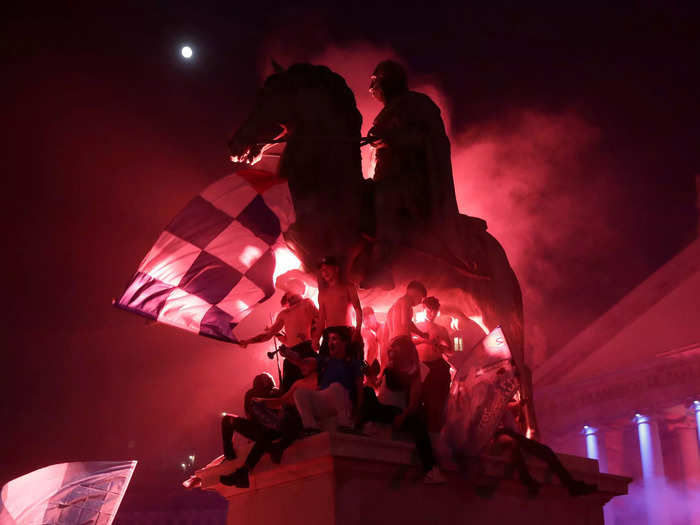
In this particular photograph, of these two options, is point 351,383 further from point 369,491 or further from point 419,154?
point 419,154

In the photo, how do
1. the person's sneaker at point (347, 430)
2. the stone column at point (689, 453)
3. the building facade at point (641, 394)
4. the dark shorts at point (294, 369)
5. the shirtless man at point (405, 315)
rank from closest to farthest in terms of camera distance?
the person's sneaker at point (347, 430) → the dark shorts at point (294, 369) → the shirtless man at point (405, 315) → the stone column at point (689, 453) → the building facade at point (641, 394)

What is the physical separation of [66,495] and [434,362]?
3.63 meters

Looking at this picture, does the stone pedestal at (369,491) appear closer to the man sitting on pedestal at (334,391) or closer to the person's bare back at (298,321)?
the man sitting on pedestal at (334,391)

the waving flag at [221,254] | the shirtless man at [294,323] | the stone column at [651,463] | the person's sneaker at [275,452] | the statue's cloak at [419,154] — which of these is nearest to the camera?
the person's sneaker at [275,452]

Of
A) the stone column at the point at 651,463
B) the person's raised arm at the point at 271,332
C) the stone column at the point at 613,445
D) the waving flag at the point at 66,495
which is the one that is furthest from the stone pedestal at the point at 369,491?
the stone column at the point at 613,445

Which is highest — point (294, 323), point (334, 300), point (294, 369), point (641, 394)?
point (641, 394)

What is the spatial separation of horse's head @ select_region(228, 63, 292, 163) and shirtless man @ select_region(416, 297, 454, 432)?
75.8 inches

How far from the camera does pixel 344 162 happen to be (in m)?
6.61

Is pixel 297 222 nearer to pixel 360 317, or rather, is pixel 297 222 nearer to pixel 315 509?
pixel 360 317

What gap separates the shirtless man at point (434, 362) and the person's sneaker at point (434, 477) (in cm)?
87

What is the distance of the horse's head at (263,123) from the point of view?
21.5 ft

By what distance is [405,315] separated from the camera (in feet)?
21.0

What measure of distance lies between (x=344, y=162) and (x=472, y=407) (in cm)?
236

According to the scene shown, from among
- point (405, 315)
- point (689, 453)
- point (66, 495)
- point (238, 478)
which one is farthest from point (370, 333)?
point (689, 453)
